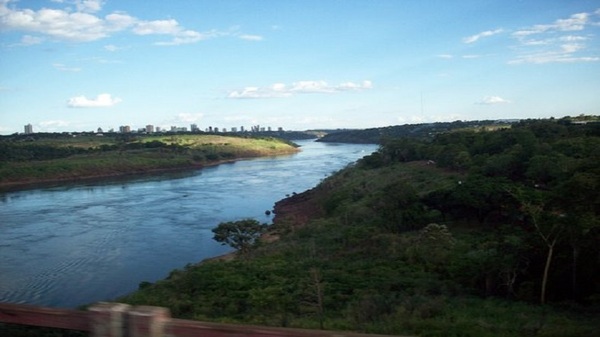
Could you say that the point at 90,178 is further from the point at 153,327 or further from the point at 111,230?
the point at 153,327

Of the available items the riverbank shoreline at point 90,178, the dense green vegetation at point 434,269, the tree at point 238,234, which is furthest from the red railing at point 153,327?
the riverbank shoreline at point 90,178

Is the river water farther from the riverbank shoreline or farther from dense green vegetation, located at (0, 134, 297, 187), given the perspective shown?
dense green vegetation, located at (0, 134, 297, 187)

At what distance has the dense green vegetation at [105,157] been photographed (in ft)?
210

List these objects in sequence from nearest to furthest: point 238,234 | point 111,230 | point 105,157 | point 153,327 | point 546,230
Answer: point 153,327 → point 546,230 → point 238,234 → point 111,230 → point 105,157

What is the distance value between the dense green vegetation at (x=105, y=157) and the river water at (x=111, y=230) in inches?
300

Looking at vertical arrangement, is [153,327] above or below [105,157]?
above

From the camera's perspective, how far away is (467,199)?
81.6ft

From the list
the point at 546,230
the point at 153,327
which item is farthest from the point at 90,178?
the point at 153,327

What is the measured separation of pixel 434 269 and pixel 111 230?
75.8 ft

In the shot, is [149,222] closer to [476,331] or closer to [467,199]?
[467,199]

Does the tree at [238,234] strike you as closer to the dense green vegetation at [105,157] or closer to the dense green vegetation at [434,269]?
the dense green vegetation at [434,269]

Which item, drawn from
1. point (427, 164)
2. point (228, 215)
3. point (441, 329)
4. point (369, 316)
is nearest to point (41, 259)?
point (228, 215)

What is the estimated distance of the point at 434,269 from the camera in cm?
1728

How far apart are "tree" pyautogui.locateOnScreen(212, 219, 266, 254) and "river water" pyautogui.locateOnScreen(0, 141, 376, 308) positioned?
1.92 metres
